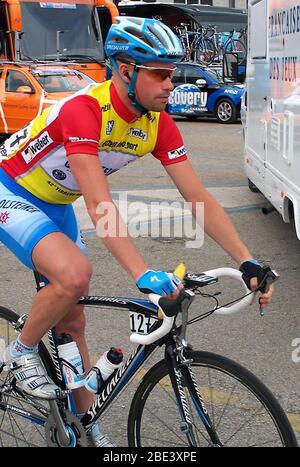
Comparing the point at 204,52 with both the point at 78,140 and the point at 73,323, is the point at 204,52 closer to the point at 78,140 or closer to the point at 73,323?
the point at 73,323

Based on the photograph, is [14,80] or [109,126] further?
[14,80]

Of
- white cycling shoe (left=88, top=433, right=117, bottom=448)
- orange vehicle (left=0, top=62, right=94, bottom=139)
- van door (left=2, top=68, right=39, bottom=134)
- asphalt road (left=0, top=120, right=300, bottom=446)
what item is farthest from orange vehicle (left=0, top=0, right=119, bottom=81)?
white cycling shoe (left=88, top=433, right=117, bottom=448)

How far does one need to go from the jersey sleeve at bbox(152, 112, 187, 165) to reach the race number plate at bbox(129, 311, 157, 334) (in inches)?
30.0

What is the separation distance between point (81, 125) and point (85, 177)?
0.22 metres

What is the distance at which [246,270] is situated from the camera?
273 cm

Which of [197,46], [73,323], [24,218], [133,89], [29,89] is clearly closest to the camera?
[133,89]

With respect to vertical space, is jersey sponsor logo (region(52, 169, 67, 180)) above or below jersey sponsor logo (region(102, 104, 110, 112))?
below

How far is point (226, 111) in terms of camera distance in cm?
1942

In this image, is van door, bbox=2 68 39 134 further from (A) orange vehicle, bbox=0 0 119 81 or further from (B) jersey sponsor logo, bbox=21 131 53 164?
(B) jersey sponsor logo, bbox=21 131 53 164

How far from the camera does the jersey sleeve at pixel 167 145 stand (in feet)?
10.3

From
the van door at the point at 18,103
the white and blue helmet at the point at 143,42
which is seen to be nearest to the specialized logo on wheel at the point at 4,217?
the white and blue helmet at the point at 143,42

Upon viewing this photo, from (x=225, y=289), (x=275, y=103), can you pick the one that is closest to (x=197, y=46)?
(x=275, y=103)

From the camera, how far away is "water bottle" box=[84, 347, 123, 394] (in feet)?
9.52

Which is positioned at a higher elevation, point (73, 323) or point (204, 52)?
point (204, 52)
